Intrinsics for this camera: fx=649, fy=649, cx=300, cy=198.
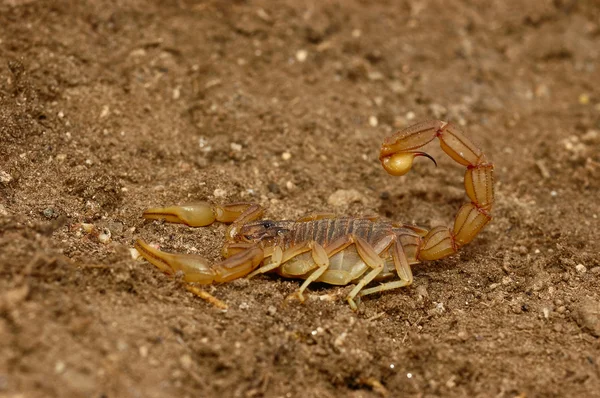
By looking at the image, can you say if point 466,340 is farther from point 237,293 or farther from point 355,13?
point 355,13

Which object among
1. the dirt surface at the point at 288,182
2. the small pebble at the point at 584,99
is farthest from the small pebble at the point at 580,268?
the small pebble at the point at 584,99

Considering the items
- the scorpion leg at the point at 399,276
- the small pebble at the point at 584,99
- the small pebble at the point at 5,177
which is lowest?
the scorpion leg at the point at 399,276

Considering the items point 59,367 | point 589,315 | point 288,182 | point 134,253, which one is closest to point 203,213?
point 134,253

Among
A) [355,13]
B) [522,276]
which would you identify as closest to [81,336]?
[522,276]

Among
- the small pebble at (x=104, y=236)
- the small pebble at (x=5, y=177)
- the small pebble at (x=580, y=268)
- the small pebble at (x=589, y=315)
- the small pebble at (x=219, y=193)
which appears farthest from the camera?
the small pebble at (x=219, y=193)

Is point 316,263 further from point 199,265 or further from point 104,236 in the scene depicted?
point 104,236

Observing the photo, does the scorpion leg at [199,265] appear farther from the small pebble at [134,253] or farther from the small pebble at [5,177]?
the small pebble at [5,177]

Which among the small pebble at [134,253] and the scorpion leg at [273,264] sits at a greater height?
the small pebble at [134,253]

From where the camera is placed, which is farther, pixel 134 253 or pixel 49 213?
pixel 49 213
